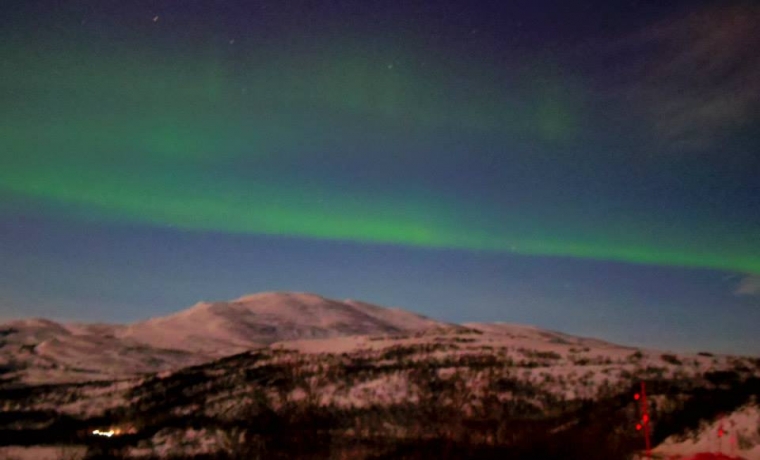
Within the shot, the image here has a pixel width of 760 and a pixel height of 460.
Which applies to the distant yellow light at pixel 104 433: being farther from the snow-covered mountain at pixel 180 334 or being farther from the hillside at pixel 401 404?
the snow-covered mountain at pixel 180 334

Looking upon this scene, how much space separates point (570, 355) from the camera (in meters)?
32.9

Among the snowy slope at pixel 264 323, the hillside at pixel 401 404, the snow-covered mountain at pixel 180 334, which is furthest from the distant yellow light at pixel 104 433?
the snowy slope at pixel 264 323

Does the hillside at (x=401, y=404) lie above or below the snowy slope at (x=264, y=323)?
below

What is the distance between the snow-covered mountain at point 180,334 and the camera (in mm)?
49906

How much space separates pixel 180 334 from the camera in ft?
202

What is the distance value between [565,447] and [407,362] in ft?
41.1

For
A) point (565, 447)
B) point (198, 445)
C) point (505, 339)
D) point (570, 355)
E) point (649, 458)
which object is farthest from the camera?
point (505, 339)

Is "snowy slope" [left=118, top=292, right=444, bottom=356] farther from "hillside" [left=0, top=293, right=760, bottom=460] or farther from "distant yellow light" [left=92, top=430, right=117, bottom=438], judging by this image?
"distant yellow light" [left=92, top=430, right=117, bottom=438]

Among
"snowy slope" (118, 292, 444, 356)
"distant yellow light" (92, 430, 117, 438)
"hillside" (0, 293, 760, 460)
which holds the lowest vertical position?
"distant yellow light" (92, 430, 117, 438)

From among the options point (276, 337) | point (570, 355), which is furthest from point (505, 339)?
point (276, 337)

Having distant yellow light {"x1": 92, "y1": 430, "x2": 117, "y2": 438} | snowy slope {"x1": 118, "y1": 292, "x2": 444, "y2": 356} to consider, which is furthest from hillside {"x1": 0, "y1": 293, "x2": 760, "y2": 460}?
snowy slope {"x1": 118, "y1": 292, "x2": 444, "y2": 356}

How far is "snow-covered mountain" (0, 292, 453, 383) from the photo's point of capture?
1965 inches

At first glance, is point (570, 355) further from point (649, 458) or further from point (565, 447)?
point (649, 458)

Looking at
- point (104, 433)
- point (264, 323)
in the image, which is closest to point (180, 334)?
point (264, 323)
